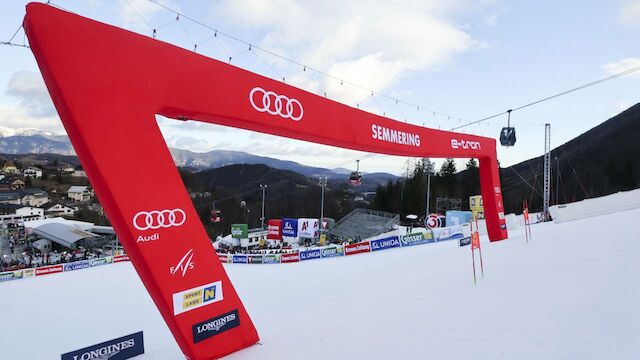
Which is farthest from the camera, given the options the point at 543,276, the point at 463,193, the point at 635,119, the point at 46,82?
the point at 635,119

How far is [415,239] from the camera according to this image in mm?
20891

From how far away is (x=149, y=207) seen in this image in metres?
3.85

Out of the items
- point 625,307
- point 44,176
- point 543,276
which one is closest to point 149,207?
point 625,307

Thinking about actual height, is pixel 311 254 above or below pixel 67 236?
below

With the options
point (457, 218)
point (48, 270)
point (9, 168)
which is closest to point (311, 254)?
point (457, 218)

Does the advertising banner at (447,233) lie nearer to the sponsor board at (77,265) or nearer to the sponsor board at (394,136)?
the sponsor board at (394,136)

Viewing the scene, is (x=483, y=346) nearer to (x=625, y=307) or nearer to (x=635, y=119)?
(x=625, y=307)

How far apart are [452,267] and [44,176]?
125127mm

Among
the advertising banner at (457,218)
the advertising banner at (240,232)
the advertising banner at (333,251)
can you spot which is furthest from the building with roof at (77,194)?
the advertising banner at (457,218)

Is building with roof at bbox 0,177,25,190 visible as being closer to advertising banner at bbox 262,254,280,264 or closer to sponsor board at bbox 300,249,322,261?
advertising banner at bbox 262,254,280,264

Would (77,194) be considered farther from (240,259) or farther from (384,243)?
(384,243)

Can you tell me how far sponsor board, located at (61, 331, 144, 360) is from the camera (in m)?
4.10

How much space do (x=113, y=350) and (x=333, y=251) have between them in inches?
650

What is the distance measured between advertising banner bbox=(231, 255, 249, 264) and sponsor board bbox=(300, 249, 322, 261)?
3.41 m
